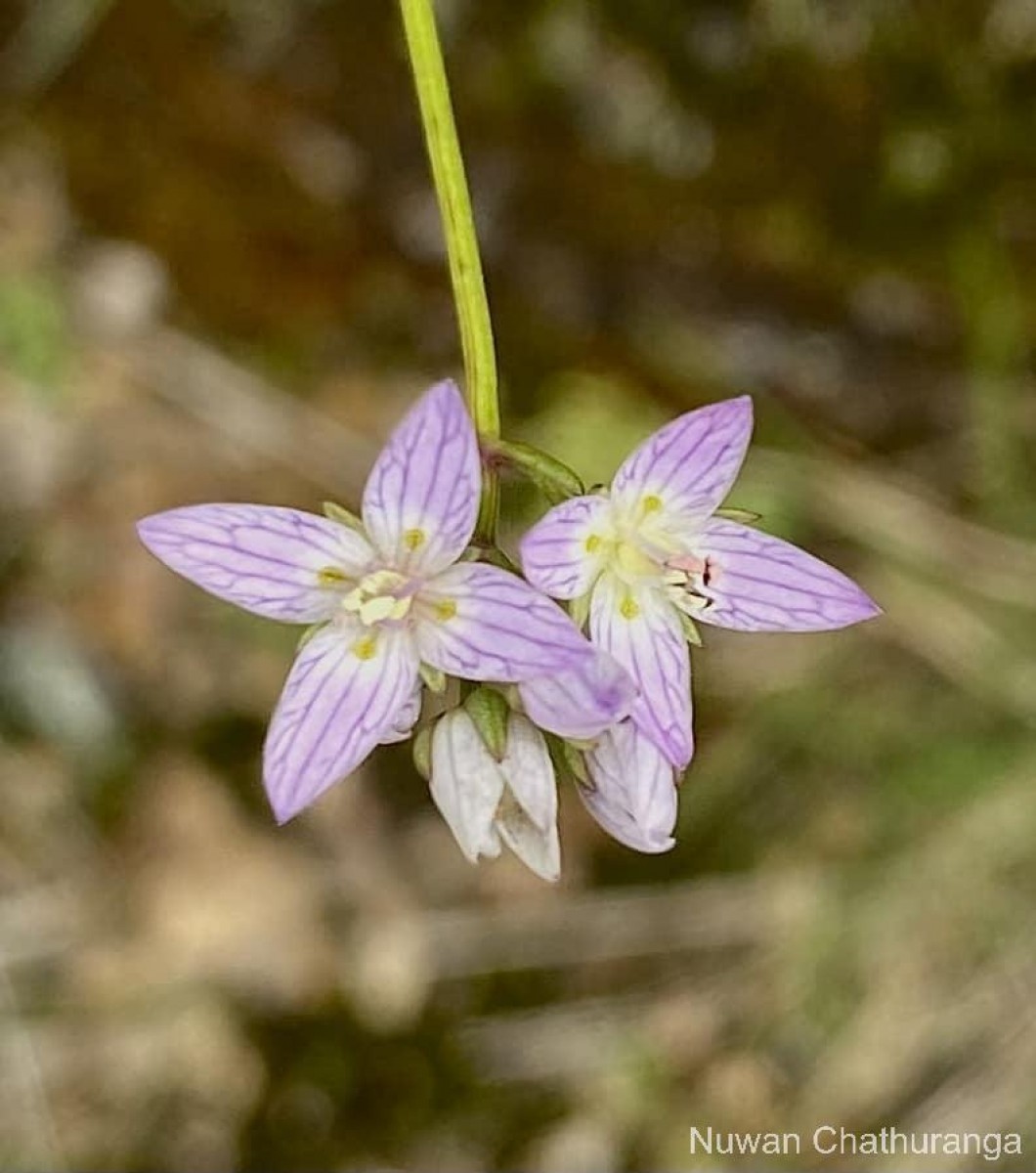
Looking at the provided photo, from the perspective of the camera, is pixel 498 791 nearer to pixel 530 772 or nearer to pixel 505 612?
pixel 530 772

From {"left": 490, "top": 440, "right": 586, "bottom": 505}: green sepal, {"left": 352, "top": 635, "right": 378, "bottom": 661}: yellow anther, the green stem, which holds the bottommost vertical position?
{"left": 352, "top": 635, "right": 378, "bottom": 661}: yellow anther

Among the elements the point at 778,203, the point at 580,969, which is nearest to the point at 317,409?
the point at 778,203

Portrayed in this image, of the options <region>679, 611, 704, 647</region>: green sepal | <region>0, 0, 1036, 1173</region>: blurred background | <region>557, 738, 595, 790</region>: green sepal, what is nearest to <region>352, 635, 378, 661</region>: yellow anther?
<region>557, 738, 595, 790</region>: green sepal

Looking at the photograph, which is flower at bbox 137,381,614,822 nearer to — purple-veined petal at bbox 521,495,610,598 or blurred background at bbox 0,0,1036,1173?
purple-veined petal at bbox 521,495,610,598

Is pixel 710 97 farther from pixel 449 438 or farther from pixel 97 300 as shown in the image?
pixel 449 438

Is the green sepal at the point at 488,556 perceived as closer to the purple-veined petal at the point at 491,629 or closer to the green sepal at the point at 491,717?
the purple-veined petal at the point at 491,629

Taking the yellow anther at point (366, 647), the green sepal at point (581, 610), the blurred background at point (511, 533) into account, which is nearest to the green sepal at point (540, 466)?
the green sepal at point (581, 610)

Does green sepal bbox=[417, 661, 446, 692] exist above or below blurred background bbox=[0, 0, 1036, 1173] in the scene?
below
